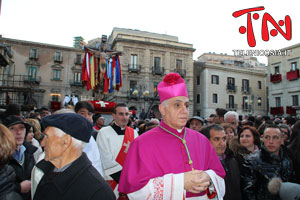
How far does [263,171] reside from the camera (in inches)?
120

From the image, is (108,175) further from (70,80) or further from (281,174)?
(70,80)

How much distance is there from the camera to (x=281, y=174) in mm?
2996

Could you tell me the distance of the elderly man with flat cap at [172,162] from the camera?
1.92 metres

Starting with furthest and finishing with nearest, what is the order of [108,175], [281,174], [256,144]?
1. [256,144]
2. [108,175]
3. [281,174]

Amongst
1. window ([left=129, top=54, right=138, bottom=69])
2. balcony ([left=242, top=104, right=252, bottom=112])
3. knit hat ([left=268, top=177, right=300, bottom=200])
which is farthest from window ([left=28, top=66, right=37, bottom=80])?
knit hat ([left=268, top=177, right=300, bottom=200])

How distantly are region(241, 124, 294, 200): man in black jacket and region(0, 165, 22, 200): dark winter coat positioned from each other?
110 inches

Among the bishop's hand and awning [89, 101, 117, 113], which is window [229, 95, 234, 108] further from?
the bishop's hand

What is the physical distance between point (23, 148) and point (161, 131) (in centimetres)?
196

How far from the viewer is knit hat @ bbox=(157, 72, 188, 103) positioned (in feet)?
7.64

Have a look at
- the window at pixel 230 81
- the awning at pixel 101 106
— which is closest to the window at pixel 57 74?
the awning at pixel 101 106

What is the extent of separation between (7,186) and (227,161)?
2.75m

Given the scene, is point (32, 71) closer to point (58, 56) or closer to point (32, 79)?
point (32, 79)

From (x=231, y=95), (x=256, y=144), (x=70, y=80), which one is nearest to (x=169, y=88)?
(x=256, y=144)

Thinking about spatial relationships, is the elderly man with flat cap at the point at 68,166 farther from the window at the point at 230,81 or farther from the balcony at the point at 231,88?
the window at the point at 230,81
